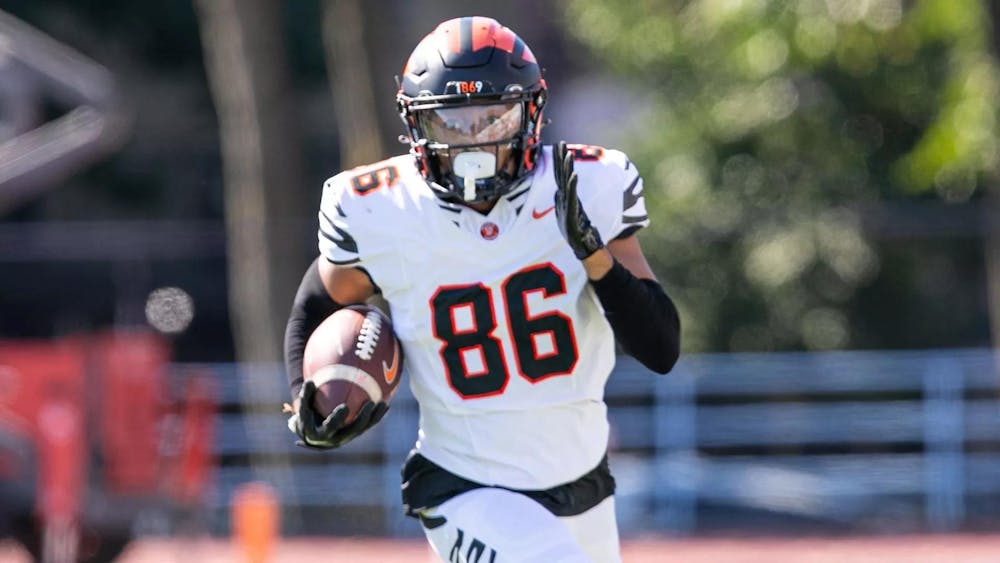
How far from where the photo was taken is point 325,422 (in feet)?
14.7

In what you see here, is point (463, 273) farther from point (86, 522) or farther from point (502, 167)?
point (86, 522)

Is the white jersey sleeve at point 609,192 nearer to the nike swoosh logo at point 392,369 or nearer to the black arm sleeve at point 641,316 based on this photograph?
the black arm sleeve at point 641,316

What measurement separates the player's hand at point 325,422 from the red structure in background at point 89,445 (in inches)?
215

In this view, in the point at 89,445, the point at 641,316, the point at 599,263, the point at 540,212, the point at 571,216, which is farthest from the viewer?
the point at 89,445

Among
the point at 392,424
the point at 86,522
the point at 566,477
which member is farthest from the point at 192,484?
the point at 566,477

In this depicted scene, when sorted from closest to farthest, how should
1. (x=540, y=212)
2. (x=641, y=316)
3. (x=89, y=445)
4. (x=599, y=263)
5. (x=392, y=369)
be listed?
(x=599, y=263) → (x=641, y=316) → (x=392, y=369) → (x=540, y=212) → (x=89, y=445)

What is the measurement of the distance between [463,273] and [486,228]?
0.13 meters

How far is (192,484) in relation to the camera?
1065 centimetres

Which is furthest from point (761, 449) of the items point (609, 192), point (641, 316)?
point (641, 316)

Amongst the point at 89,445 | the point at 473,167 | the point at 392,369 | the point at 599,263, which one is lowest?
the point at 89,445

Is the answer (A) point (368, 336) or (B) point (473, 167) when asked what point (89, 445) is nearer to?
(A) point (368, 336)

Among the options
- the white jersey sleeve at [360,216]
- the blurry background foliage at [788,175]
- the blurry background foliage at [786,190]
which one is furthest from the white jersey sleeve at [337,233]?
the blurry background foliage at [786,190]

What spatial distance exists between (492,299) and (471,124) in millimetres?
447

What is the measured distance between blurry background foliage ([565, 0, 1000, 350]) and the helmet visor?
1069 centimetres
